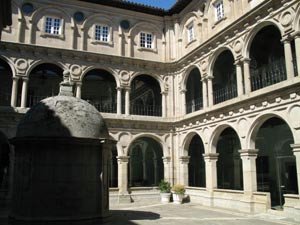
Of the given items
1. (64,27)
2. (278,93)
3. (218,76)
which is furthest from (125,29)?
(278,93)

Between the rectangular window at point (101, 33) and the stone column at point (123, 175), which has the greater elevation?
the rectangular window at point (101, 33)

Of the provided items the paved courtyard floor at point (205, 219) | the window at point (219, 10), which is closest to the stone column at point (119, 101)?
the window at point (219, 10)

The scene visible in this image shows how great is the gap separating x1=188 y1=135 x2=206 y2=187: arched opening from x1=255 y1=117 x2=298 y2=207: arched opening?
12.7 ft

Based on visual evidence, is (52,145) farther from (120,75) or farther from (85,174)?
(120,75)

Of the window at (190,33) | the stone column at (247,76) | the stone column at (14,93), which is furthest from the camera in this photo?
the window at (190,33)

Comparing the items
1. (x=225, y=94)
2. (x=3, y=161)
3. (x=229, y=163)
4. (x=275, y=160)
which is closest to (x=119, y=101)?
(x=225, y=94)

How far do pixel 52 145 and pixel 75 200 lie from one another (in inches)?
69.9

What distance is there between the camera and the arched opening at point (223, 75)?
2079 cm

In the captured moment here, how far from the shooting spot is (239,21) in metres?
16.6

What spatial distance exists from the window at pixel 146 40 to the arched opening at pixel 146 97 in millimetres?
2147

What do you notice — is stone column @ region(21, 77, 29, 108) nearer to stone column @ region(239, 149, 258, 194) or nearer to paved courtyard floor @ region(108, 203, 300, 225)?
paved courtyard floor @ region(108, 203, 300, 225)

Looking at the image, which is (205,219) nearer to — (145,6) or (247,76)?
(247,76)

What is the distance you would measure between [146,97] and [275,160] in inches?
454

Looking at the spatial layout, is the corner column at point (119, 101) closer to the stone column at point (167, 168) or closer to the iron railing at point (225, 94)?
the stone column at point (167, 168)
